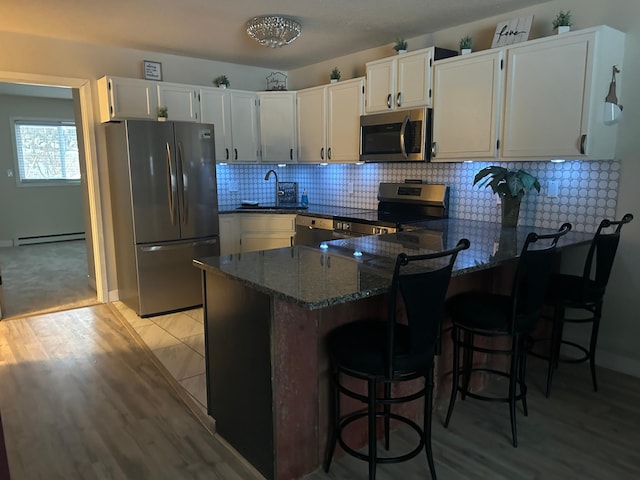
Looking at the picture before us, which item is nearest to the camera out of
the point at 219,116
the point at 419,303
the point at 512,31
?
the point at 419,303

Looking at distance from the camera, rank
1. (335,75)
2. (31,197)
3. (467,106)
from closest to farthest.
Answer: (467,106)
(335,75)
(31,197)

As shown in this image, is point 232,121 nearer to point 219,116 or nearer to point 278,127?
point 219,116

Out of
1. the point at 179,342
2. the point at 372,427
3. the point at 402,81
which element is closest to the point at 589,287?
the point at 372,427

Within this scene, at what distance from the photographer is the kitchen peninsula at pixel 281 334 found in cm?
182

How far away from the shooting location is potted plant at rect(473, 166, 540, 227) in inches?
120

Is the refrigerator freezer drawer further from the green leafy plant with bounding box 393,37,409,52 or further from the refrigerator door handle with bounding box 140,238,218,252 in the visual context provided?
the green leafy plant with bounding box 393,37,409,52

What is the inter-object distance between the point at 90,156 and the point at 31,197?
14.0 feet

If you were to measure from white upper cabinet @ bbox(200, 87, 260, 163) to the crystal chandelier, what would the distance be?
3.93 ft

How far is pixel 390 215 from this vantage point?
13.4ft

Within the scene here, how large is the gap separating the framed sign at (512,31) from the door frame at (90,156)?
3.53 meters

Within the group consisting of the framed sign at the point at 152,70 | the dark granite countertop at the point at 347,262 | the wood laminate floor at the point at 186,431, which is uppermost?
the framed sign at the point at 152,70

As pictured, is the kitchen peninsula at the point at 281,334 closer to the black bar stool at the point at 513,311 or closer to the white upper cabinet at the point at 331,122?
the black bar stool at the point at 513,311

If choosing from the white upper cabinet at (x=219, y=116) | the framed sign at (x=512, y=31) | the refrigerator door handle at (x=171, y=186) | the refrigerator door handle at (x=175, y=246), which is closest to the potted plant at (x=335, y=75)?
the white upper cabinet at (x=219, y=116)

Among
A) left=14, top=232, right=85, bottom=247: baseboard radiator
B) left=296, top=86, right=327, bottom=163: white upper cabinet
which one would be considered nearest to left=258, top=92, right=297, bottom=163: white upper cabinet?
left=296, top=86, right=327, bottom=163: white upper cabinet
